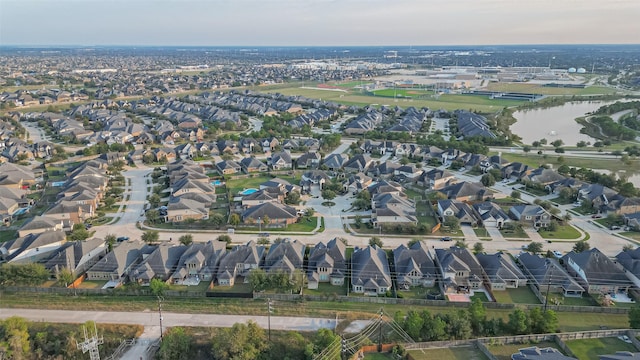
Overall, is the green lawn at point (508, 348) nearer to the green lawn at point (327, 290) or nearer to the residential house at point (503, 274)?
the residential house at point (503, 274)

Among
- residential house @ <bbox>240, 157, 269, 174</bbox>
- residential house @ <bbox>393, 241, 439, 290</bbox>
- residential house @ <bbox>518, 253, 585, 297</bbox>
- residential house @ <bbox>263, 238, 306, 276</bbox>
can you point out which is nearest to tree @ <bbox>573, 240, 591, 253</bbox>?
residential house @ <bbox>518, 253, 585, 297</bbox>

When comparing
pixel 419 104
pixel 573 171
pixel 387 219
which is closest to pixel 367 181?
pixel 387 219

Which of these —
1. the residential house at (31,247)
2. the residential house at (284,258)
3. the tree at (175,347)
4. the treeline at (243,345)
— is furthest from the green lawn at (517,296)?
the residential house at (31,247)

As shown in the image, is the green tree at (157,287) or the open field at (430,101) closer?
the green tree at (157,287)

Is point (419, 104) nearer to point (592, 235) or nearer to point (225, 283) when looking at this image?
point (592, 235)

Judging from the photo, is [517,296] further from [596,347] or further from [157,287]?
[157,287]

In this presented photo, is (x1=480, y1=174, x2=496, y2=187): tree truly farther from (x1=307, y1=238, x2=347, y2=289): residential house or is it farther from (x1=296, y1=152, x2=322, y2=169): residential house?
(x1=307, y1=238, x2=347, y2=289): residential house
